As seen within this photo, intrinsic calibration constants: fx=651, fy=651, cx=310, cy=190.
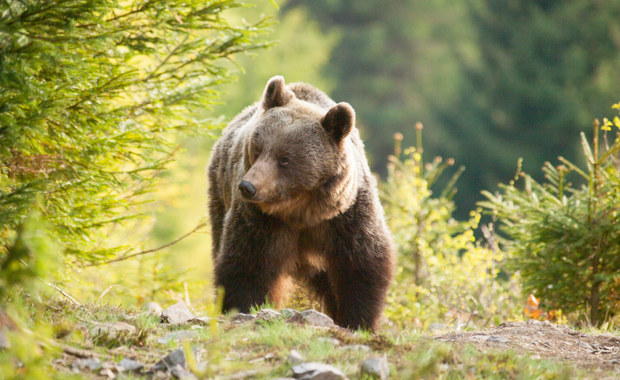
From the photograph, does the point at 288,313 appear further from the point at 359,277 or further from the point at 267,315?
the point at 359,277

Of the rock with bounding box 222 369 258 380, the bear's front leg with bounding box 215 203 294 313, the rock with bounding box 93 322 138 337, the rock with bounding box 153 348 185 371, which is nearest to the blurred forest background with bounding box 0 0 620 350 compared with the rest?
the rock with bounding box 93 322 138 337

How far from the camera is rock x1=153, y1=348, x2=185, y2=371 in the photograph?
9.55ft

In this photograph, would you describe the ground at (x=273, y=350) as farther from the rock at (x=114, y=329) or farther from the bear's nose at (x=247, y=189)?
the bear's nose at (x=247, y=189)

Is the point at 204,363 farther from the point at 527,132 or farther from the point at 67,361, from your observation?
the point at 527,132

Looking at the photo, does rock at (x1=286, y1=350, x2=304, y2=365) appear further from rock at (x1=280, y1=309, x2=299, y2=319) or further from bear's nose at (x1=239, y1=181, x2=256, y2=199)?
bear's nose at (x1=239, y1=181, x2=256, y2=199)

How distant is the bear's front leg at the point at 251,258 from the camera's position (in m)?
4.69

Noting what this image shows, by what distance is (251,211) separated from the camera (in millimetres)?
4703

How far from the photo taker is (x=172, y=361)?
2.92 metres

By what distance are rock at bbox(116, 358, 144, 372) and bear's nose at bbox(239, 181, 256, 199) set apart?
146cm

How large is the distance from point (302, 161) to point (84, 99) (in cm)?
167

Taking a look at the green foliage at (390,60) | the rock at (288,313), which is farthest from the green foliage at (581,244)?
the green foliage at (390,60)

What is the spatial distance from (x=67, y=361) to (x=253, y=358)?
2.77 ft

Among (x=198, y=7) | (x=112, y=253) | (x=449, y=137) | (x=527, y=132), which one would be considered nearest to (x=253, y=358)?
(x=112, y=253)

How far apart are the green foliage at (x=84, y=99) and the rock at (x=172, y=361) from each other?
1.32 metres
